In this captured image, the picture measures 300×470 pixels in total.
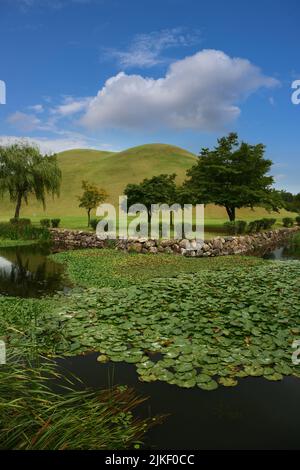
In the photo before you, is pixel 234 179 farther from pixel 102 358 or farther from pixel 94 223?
pixel 102 358

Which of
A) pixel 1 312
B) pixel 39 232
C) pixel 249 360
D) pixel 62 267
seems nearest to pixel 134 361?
pixel 249 360

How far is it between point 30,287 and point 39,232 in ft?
63.2

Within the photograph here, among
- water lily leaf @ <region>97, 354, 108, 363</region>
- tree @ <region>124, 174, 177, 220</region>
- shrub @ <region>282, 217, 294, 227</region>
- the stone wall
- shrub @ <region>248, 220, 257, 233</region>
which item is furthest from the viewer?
shrub @ <region>282, 217, 294, 227</region>

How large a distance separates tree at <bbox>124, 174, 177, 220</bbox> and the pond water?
15338 mm

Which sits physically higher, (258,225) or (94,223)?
(94,223)

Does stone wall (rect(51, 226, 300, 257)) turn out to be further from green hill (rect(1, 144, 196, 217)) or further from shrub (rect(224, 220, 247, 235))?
green hill (rect(1, 144, 196, 217))

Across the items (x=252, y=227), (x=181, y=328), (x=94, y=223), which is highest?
(x=94, y=223)

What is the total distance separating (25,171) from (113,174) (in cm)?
4609

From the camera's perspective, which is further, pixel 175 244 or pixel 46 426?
pixel 175 244

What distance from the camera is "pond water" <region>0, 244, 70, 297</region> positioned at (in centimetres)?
1341

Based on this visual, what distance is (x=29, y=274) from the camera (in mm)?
16859

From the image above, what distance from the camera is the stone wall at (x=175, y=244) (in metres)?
23.8

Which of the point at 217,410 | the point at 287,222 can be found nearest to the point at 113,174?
the point at 287,222

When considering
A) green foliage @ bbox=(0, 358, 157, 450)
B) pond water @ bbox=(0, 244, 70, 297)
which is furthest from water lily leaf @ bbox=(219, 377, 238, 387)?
pond water @ bbox=(0, 244, 70, 297)
